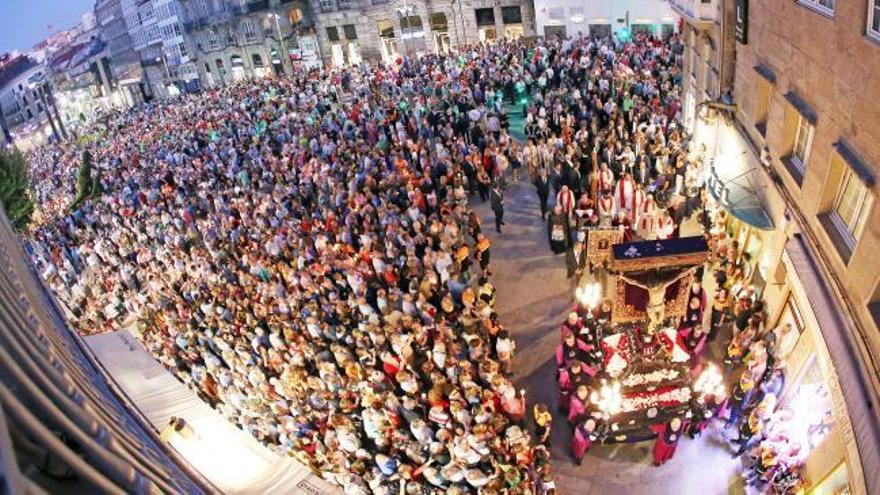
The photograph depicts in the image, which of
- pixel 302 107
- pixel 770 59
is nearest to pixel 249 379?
pixel 770 59

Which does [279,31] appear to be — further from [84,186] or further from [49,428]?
[49,428]

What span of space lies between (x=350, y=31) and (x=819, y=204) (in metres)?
49.9

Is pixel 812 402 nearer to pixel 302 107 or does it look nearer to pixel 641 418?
pixel 641 418

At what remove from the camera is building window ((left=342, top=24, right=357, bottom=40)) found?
52.0 metres

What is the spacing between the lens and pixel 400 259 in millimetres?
13844

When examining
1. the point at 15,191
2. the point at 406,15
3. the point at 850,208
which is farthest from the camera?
the point at 406,15

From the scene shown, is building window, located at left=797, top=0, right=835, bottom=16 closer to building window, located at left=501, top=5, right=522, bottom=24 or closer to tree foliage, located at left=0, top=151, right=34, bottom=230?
tree foliage, located at left=0, top=151, right=34, bottom=230

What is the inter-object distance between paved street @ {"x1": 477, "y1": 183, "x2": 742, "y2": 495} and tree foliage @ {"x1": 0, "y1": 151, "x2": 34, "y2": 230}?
2566cm

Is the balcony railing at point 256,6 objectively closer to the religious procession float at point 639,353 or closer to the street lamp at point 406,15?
the street lamp at point 406,15

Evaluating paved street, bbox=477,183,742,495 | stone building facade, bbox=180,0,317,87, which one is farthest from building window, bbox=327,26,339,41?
paved street, bbox=477,183,742,495

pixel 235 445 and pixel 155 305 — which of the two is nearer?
pixel 235 445

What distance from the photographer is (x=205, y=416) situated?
731 centimetres

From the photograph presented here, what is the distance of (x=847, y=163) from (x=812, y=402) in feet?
11.9

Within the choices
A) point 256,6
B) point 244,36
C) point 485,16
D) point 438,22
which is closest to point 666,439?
point 485,16
